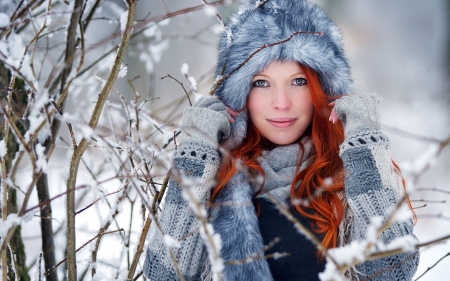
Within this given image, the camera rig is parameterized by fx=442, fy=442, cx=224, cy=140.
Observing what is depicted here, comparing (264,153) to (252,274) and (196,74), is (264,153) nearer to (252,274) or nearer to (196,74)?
(252,274)

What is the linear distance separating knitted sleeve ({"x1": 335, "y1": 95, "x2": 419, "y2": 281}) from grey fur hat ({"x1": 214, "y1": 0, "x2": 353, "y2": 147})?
0.23 m

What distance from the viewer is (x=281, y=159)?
1.82 m

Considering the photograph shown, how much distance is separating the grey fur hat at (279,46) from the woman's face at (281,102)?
36 mm

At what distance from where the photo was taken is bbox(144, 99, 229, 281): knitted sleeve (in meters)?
1.55

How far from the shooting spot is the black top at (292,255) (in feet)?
5.21

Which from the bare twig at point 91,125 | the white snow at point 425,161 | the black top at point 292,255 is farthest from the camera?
the black top at point 292,255

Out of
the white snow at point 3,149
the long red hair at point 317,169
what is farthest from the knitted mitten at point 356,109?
the white snow at point 3,149

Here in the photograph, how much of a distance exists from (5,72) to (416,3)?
6.54 meters

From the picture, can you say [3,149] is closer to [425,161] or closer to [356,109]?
[425,161]

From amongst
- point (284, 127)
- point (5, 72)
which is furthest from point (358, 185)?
point (5, 72)

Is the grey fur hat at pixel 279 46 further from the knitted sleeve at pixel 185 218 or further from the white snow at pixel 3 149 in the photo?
the white snow at pixel 3 149

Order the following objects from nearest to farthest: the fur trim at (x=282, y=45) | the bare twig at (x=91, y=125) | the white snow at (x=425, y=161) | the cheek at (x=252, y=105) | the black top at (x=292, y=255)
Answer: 1. the white snow at (x=425, y=161)
2. the bare twig at (x=91, y=125)
3. the black top at (x=292, y=255)
4. the fur trim at (x=282, y=45)
5. the cheek at (x=252, y=105)

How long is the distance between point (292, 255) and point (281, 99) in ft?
1.94

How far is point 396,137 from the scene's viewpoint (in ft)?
21.1
